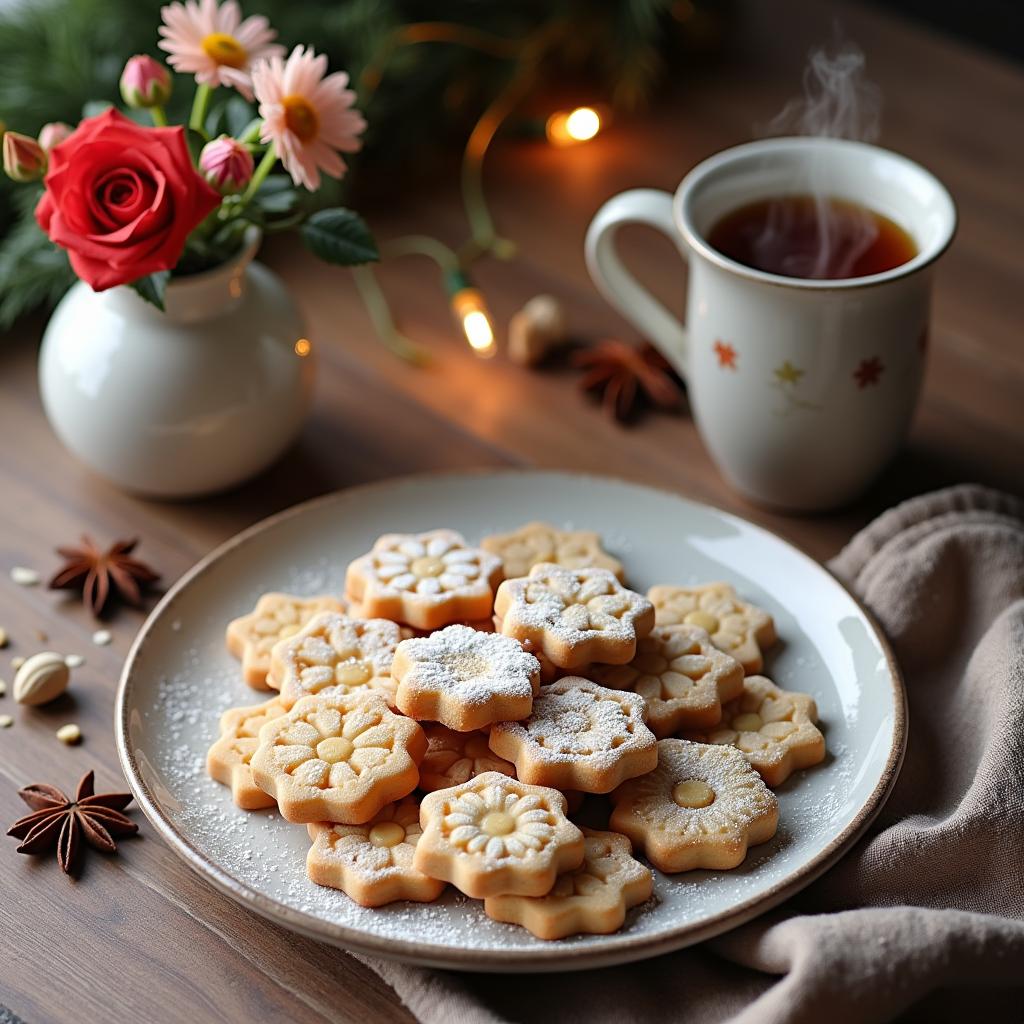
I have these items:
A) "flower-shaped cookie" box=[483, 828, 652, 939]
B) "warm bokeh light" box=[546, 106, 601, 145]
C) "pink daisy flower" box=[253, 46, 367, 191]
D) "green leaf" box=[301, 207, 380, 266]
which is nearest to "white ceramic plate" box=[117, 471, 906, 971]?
"flower-shaped cookie" box=[483, 828, 652, 939]

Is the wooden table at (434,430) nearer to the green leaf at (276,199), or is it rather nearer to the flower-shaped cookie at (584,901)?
the flower-shaped cookie at (584,901)

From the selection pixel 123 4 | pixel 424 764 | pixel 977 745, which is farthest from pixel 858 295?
pixel 123 4

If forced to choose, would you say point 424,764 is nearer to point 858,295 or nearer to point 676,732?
point 676,732

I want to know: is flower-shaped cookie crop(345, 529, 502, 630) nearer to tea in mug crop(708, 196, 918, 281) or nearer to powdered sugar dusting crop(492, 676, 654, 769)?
powdered sugar dusting crop(492, 676, 654, 769)

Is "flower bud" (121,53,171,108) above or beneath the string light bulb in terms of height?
above

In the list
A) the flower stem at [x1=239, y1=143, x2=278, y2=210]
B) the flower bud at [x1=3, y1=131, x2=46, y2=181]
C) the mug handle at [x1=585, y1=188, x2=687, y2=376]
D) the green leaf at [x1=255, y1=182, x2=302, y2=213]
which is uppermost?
the flower bud at [x1=3, y1=131, x2=46, y2=181]

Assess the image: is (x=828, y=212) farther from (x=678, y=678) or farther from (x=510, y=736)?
(x=510, y=736)

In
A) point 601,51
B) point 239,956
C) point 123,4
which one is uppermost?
point 123,4
